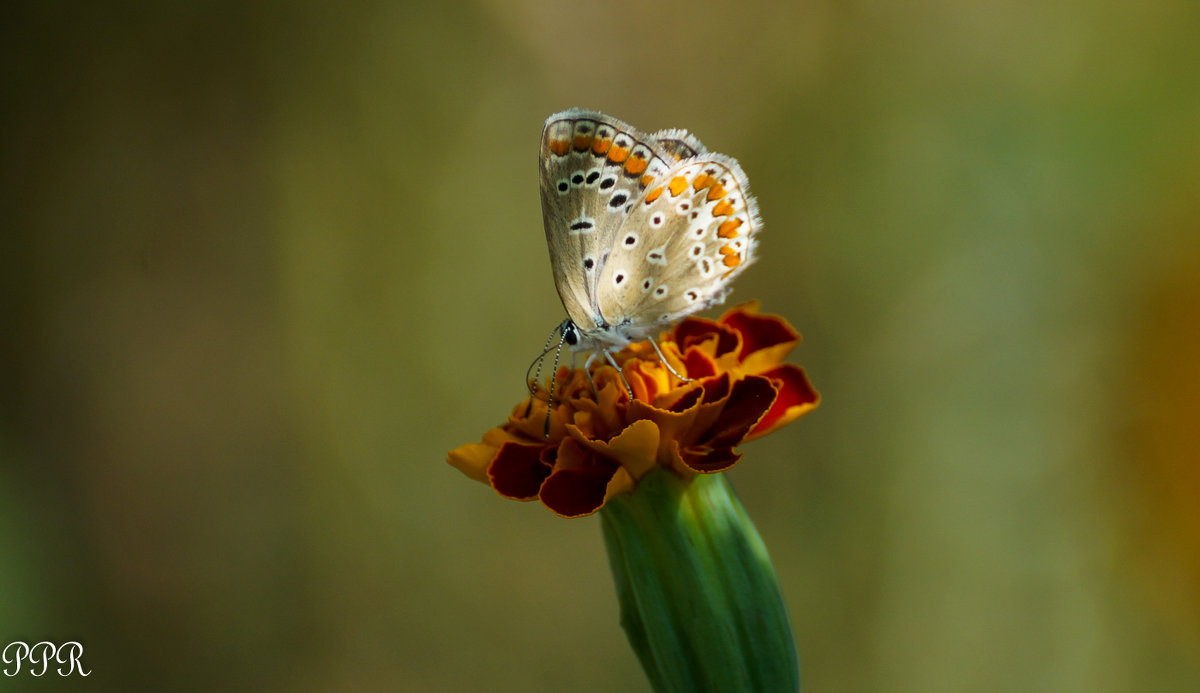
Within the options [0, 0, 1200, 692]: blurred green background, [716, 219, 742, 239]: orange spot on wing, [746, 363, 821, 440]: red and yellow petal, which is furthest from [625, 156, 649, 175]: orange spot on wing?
[0, 0, 1200, 692]: blurred green background

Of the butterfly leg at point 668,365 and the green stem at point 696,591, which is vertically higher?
the butterfly leg at point 668,365

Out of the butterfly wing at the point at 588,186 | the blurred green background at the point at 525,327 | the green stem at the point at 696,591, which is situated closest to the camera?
the green stem at the point at 696,591

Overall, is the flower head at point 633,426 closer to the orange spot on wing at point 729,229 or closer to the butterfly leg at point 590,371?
the butterfly leg at point 590,371

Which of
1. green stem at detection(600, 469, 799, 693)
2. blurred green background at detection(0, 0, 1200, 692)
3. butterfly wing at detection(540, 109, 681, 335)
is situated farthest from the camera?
blurred green background at detection(0, 0, 1200, 692)

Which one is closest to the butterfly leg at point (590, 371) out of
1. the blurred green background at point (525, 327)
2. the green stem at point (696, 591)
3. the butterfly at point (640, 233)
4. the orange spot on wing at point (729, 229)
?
the butterfly at point (640, 233)

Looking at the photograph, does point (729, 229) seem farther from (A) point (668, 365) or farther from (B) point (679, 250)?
(A) point (668, 365)

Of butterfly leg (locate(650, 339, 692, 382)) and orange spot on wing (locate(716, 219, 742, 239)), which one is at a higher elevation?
orange spot on wing (locate(716, 219, 742, 239))

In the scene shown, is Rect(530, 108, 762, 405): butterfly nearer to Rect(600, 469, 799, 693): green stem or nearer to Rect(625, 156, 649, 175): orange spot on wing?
Rect(625, 156, 649, 175): orange spot on wing
